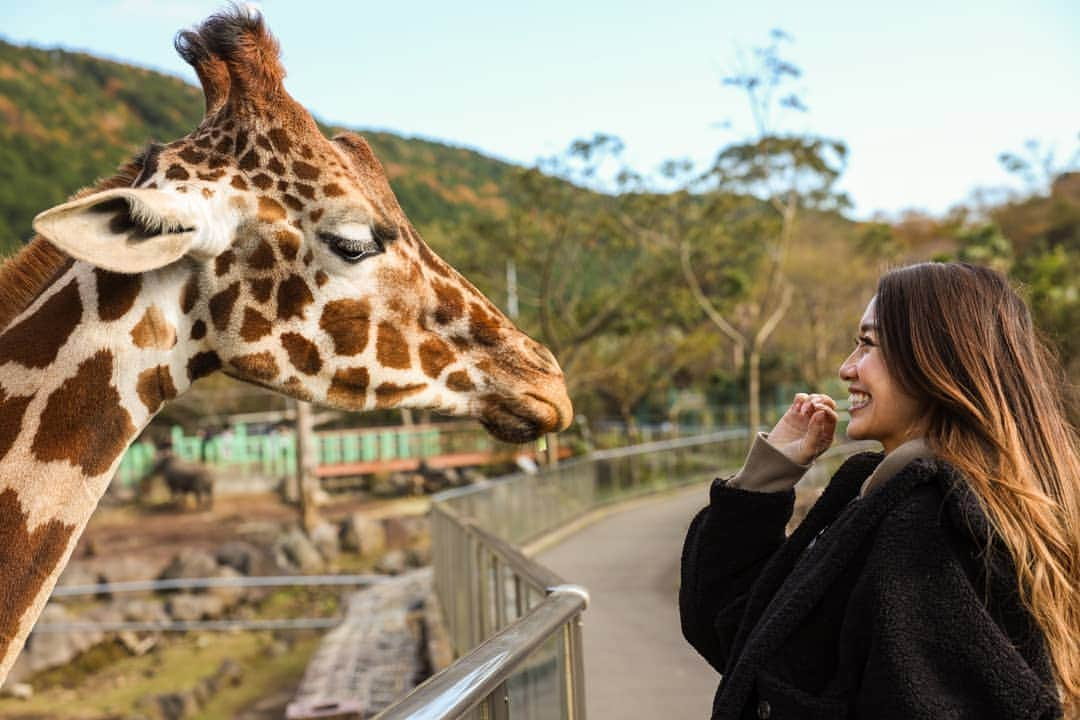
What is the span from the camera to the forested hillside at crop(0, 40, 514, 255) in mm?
46287

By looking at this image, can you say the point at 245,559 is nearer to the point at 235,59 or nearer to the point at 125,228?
the point at 235,59

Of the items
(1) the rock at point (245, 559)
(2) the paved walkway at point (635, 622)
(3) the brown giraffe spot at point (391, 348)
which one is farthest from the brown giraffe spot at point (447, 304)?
(1) the rock at point (245, 559)

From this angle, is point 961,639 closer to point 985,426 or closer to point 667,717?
point 985,426

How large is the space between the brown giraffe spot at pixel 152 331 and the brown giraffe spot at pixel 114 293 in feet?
0.13

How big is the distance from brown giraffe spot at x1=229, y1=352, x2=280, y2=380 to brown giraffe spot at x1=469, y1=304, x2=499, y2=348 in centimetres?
48

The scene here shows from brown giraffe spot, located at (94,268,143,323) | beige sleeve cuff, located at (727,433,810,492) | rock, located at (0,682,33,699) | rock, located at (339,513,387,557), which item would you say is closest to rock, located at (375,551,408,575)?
rock, located at (339,513,387,557)

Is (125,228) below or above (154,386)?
above

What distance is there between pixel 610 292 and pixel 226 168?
21488 millimetres

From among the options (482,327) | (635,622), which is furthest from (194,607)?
(482,327)

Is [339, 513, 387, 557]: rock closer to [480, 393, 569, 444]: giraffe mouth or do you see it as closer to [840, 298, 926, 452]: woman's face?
[480, 393, 569, 444]: giraffe mouth

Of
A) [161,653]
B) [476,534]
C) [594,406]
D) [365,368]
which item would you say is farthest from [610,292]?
[365,368]

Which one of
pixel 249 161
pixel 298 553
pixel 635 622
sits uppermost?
pixel 249 161

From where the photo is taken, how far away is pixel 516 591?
521 centimetres

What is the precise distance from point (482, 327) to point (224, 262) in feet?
2.02
